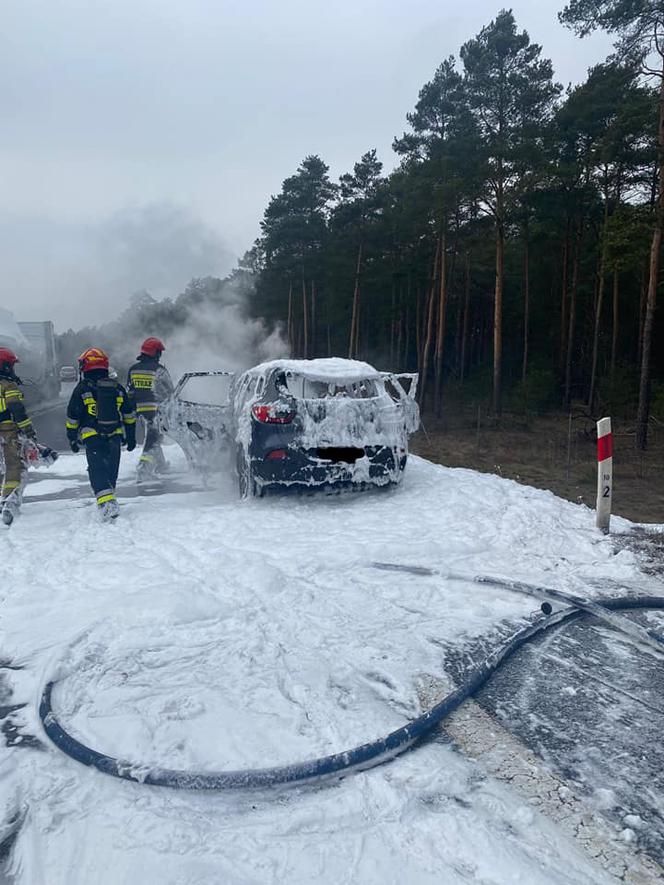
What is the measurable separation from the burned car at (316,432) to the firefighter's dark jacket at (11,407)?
2.37 metres

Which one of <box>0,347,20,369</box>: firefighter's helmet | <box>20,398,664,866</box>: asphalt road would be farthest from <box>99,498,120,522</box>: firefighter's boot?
<box>20,398,664,866</box>: asphalt road

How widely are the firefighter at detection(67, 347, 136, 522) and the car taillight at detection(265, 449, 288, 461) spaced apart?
5.43 ft

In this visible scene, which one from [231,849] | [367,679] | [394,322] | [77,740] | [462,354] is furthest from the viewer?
[394,322]

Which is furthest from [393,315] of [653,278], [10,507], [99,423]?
[10,507]

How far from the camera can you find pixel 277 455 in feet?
21.7

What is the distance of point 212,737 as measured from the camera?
2.46 m

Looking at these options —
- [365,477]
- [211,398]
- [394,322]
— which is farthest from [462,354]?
[365,477]

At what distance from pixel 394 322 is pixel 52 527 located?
3742 cm

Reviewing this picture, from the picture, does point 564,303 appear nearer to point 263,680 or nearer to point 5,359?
point 5,359

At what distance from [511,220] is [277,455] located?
1766 centimetres

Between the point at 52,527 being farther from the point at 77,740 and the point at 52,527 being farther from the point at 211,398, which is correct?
the point at 211,398

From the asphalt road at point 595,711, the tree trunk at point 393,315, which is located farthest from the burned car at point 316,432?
the tree trunk at point 393,315

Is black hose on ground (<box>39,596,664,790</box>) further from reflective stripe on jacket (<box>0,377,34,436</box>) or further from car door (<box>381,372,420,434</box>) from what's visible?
car door (<box>381,372,420,434</box>)

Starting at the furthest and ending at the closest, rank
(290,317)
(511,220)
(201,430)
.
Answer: (290,317) → (511,220) → (201,430)
